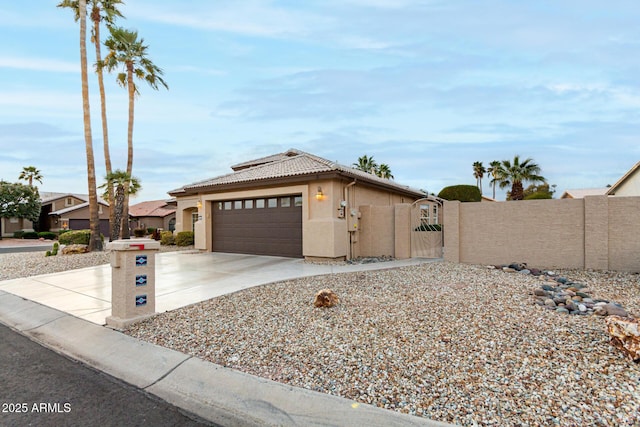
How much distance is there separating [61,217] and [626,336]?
43578 mm

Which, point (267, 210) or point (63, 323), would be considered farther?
point (267, 210)

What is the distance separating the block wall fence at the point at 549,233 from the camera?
8266 millimetres

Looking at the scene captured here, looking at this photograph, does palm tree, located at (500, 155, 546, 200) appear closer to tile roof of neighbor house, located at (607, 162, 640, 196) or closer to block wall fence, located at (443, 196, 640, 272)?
tile roof of neighbor house, located at (607, 162, 640, 196)

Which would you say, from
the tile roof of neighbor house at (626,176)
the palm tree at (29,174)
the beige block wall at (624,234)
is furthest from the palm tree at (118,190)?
the palm tree at (29,174)

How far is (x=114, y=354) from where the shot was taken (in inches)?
159

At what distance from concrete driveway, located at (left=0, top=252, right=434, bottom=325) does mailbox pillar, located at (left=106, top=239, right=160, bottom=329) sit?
541 mm

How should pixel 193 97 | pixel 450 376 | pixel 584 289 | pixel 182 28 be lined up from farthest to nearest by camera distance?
pixel 193 97 → pixel 182 28 → pixel 584 289 → pixel 450 376

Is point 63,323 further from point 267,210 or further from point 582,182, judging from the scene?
point 582,182

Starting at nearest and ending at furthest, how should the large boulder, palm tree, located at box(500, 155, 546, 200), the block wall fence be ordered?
the large boulder → the block wall fence → palm tree, located at box(500, 155, 546, 200)

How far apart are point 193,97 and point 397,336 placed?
45.0 feet

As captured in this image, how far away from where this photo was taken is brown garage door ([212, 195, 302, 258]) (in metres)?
12.1

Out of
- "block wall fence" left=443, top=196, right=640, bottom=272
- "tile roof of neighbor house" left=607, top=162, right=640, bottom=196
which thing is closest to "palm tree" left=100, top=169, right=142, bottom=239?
"block wall fence" left=443, top=196, right=640, bottom=272

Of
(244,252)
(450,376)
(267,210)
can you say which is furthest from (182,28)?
(450,376)

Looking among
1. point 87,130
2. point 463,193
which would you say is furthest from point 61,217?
point 463,193
